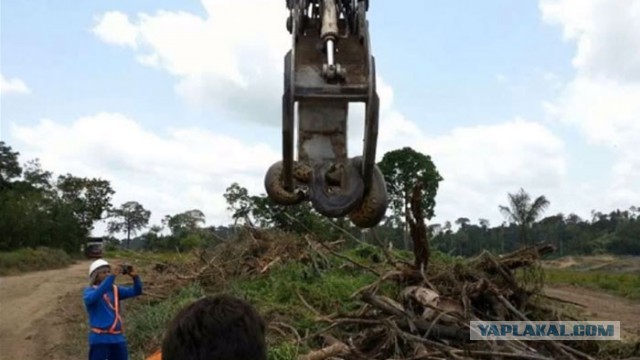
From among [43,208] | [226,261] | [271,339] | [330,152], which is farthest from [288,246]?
[43,208]

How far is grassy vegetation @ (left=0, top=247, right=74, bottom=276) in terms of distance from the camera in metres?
22.4

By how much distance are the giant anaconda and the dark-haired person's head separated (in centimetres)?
172

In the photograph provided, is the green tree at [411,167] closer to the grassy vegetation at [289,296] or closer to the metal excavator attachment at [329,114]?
the grassy vegetation at [289,296]

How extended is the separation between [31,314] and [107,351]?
23.3ft

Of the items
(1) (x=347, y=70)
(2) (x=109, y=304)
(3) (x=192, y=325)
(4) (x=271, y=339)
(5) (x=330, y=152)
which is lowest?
(4) (x=271, y=339)

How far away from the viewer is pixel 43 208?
34812mm

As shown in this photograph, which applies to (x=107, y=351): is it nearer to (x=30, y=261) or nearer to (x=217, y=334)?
(x=217, y=334)

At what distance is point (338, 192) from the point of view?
10.8 feet

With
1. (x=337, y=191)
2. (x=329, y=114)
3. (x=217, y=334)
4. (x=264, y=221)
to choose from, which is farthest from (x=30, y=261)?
(x=217, y=334)

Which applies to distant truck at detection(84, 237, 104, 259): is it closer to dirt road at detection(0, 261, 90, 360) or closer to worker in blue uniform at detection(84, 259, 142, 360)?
worker in blue uniform at detection(84, 259, 142, 360)

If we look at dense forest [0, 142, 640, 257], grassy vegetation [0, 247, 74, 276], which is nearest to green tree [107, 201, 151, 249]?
dense forest [0, 142, 640, 257]

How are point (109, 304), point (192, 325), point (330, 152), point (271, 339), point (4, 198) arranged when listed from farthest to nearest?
point (4, 198), point (271, 339), point (109, 304), point (330, 152), point (192, 325)

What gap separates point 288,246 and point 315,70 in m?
9.20

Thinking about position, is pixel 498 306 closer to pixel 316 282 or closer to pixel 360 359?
pixel 360 359
